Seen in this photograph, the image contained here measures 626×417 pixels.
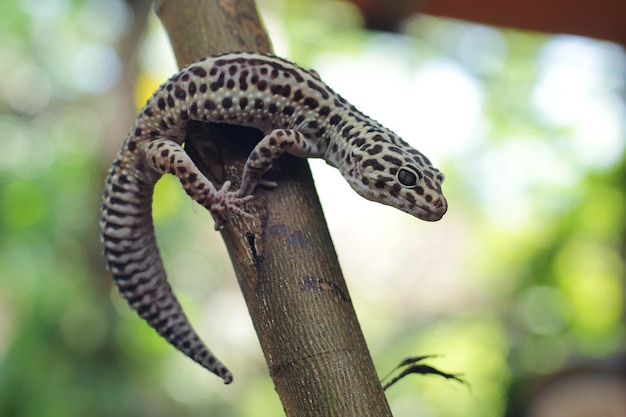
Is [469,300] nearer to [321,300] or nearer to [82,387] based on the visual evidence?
[82,387]

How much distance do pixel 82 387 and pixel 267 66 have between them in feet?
16.7

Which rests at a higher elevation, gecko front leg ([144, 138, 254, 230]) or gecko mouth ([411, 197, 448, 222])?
gecko front leg ([144, 138, 254, 230])

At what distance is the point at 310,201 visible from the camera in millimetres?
2104

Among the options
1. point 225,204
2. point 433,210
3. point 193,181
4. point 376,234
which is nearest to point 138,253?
point 193,181

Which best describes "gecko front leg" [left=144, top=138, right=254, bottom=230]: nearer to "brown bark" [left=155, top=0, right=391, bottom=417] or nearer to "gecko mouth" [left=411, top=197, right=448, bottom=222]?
"brown bark" [left=155, top=0, right=391, bottom=417]

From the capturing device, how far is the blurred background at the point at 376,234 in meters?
6.40

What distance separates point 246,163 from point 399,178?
579 mm

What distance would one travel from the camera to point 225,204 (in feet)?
6.72

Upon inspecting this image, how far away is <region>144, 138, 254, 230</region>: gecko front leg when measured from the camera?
2.05 m

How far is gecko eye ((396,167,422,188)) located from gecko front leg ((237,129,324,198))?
39cm


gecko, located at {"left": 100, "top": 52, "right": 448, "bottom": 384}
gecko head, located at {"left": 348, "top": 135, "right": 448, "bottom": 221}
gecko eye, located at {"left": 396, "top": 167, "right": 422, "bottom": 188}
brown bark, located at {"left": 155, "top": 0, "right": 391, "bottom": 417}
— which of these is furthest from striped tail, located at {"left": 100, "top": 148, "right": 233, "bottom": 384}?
gecko eye, located at {"left": 396, "top": 167, "right": 422, "bottom": 188}

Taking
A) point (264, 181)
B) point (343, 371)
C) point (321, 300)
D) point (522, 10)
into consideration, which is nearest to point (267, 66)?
point (264, 181)

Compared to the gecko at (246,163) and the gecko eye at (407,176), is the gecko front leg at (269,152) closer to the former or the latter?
the gecko at (246,163)

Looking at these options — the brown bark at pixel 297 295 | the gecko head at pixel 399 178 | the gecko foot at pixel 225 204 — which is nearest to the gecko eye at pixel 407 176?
the gecko head at pixel 399 178
